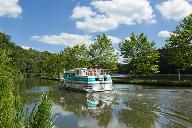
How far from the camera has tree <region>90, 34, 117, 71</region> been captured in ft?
273

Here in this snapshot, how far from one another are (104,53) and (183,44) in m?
22.7

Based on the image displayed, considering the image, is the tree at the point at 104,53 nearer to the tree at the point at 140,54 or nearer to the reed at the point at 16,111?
the tree at the point at 140,54

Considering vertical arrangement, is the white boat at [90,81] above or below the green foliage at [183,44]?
below

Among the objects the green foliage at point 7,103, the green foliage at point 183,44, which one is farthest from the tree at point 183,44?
the green foliage at point 7,103

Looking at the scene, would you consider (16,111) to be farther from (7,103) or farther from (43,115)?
(43,115)

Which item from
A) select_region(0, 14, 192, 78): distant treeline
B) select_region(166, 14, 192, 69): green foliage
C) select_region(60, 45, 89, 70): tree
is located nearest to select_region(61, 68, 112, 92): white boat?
select_region(0, 14, 192, 78): distant treeline

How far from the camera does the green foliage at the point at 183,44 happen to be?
66.1m

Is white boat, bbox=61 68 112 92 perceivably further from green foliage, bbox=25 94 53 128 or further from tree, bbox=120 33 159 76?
green foliage, bbox=25 94 53 128

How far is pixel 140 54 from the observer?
80.0 meters

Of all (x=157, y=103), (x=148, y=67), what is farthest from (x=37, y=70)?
(x=157, y=103)

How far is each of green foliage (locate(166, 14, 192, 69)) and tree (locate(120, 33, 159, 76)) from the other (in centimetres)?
907

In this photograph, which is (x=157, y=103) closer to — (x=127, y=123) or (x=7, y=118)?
(x=127, y=123)

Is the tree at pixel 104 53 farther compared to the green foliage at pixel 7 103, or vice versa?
the tree at pixel 104 53

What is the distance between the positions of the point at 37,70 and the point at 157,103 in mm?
132939
